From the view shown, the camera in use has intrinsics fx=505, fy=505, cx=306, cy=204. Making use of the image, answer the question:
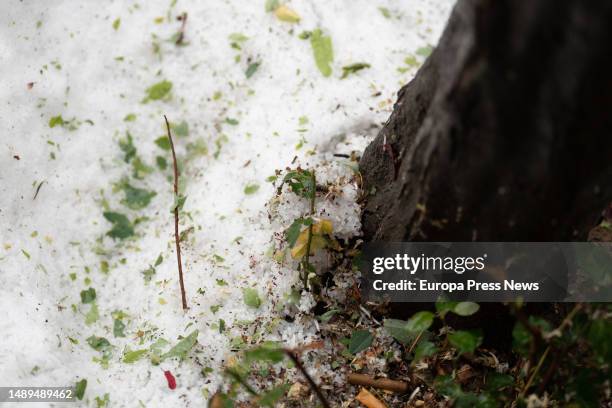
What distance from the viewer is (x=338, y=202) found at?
186 centimetres

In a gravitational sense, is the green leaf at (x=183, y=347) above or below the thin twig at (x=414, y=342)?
below

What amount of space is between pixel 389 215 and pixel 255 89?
3.64 ft

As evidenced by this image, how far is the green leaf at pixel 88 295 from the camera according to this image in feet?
6.68

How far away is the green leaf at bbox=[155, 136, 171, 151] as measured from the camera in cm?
240

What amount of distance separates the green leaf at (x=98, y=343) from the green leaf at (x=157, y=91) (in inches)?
45.6

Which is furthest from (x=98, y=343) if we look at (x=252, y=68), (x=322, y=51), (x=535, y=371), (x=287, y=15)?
→ (x=287, y=15)

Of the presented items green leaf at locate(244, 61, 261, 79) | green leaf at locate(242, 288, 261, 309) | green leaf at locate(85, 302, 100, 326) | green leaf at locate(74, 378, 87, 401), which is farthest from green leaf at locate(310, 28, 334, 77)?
green leaf at locate(74, 378, 87, 401)

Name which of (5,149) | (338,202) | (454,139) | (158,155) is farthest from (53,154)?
(454,139)

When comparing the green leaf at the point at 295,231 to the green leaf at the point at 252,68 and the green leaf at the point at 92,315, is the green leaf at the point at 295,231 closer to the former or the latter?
the green leaf at the point at 92,315

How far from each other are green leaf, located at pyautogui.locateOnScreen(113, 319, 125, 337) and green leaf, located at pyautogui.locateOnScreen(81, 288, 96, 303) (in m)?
0.15

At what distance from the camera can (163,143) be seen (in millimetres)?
2402

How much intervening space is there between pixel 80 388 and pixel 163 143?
3.73 ft

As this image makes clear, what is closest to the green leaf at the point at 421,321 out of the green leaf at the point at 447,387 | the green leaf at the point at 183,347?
the green leaf at the point at 447,387

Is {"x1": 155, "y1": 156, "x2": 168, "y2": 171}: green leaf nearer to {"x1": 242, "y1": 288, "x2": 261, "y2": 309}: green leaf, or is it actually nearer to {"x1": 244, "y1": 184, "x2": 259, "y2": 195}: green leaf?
{"x1": 244, "y1": 184, "x2": 259, "y2": 195}: green leaf
